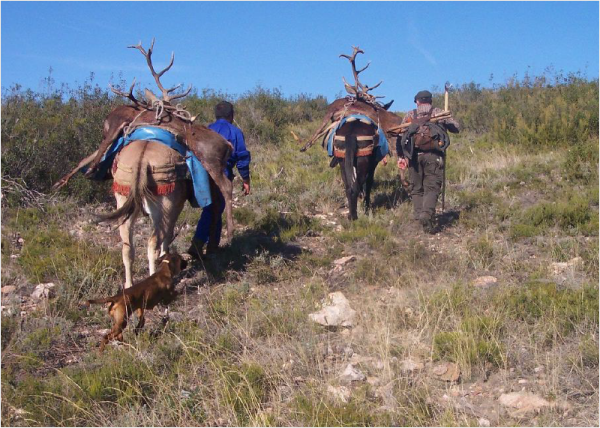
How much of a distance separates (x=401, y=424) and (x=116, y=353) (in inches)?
91.8

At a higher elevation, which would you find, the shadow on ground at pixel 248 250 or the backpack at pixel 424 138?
the backpack at pixel 424 138

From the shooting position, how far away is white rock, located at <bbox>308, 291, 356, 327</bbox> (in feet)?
19.9

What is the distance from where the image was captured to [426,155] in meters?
9.12

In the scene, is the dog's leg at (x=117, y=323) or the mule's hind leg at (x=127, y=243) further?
the mule's hind leg at (x=127, y=243)

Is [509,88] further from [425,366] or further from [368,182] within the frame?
[425,366]

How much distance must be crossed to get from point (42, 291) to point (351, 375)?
3647 mm

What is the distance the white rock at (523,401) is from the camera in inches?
178

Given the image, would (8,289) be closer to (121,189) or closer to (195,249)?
(121,189)

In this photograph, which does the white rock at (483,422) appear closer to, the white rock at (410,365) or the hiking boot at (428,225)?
the white rock at (410,365)

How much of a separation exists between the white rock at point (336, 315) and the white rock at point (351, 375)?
93cm

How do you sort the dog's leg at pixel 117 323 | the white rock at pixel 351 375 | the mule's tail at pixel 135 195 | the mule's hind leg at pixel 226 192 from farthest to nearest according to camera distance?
the mule's hind leg at pixel 226 192
the mule's tail at pixel 135 195
the dog's leg at pixel 117 323
the white rock at pixel 351 375

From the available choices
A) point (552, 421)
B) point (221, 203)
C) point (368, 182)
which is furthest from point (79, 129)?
point (552, 421)

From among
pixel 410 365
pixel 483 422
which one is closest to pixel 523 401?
pixel 483 422

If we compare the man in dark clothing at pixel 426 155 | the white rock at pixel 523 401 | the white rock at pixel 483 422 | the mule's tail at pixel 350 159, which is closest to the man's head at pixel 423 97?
the man in dark clothing at pixel 426 155
